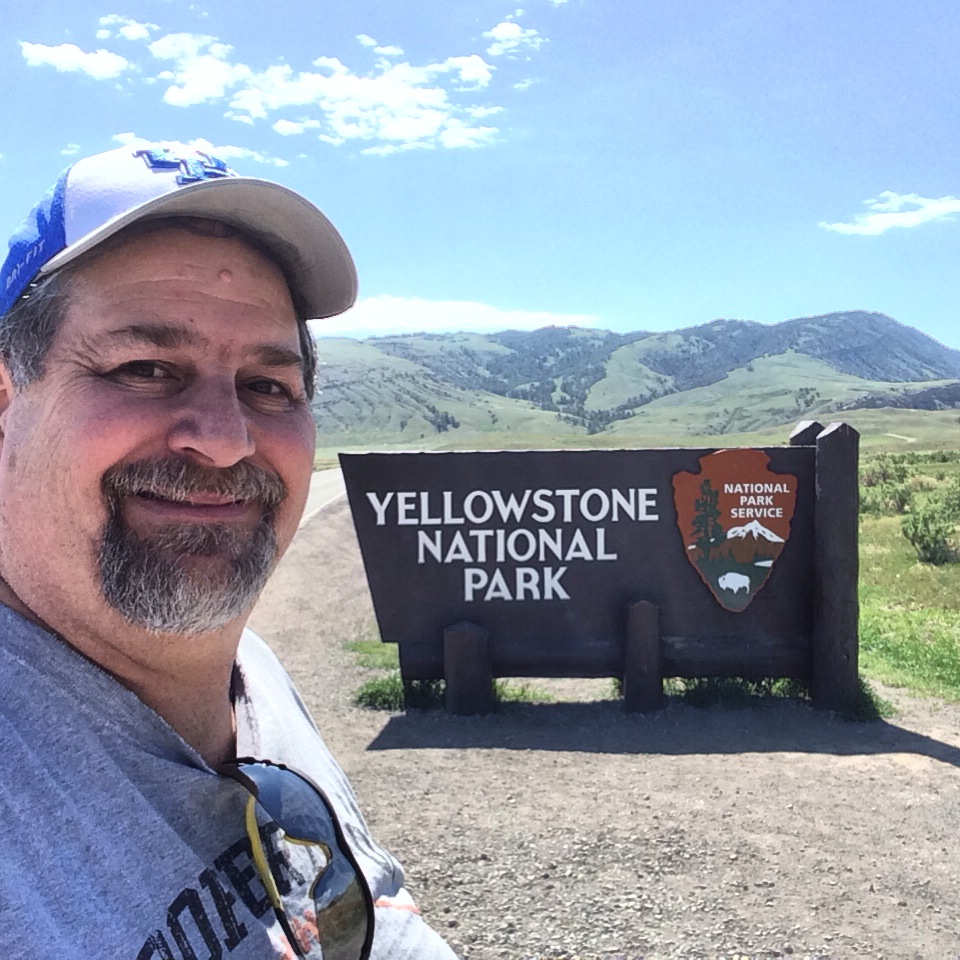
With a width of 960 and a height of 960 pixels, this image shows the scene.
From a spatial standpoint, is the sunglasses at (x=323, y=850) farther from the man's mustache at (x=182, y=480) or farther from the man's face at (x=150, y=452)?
the man's mustache at (x=182, y=480)

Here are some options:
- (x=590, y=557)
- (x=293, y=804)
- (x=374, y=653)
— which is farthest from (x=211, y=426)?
(x=374, y=653)

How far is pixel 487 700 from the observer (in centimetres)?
629

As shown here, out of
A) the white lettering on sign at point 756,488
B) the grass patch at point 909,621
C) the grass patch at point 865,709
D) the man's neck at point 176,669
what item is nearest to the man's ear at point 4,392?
the man's neck at point 176,669

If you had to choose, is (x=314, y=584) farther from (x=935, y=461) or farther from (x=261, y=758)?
(x=935, y=461)

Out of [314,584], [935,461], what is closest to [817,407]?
[935,461]

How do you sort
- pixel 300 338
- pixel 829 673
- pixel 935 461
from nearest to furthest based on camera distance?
pixel 300 338 → pixel 829 673 → pixel 935 461

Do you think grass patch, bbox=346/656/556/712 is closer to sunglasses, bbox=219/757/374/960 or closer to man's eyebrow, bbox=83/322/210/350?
sunglasses, bbox=219/757/374/960

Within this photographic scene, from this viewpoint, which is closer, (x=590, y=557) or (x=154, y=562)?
(x=154, y=562)

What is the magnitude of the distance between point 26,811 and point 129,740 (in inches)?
6.5

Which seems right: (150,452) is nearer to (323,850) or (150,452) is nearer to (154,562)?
(154,562)

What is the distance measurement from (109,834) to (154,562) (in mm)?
387

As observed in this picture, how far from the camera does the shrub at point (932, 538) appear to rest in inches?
509

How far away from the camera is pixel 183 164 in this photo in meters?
1.39

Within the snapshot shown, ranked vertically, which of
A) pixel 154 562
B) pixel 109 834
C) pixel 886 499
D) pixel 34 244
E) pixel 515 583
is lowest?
pixel 886 499
